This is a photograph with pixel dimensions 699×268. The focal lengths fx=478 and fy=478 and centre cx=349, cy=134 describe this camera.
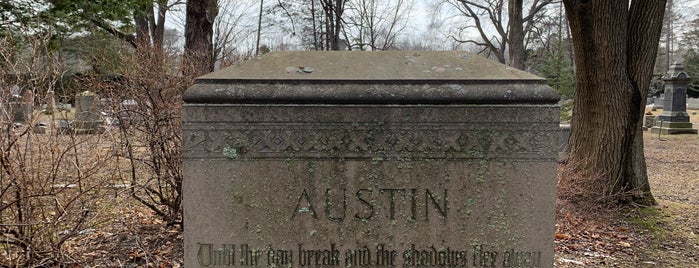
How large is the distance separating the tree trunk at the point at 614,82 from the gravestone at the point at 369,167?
443cm

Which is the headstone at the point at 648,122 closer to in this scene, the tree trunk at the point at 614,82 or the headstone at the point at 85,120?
the tree trunk at the point at 614,82

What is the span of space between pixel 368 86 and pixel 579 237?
4259 millimetres

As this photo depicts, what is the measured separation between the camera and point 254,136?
2.26 meters

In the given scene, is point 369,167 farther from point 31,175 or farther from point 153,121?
point 153,121

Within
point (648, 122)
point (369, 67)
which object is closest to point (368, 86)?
point (369, 67)

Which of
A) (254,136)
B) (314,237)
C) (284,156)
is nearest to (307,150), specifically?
(284,156)

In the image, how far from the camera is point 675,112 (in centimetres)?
1783

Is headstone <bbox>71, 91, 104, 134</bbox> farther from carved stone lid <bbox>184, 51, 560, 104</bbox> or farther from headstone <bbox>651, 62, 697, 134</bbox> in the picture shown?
headstone <bbox>651, 62, 697, 134</bbox>

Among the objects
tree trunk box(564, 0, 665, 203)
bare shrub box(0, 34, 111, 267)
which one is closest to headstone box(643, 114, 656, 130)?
tree trunk box(564, 0, 665, 203)

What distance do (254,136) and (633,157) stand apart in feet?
19.2

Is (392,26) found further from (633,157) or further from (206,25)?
(633,157)

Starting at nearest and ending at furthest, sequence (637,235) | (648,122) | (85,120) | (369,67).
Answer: (369,67), (85,120), (637,235), (648,122)

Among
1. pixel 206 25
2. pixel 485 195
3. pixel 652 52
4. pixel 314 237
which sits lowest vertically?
pixel 314 237

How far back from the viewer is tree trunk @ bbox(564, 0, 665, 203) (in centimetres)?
596
